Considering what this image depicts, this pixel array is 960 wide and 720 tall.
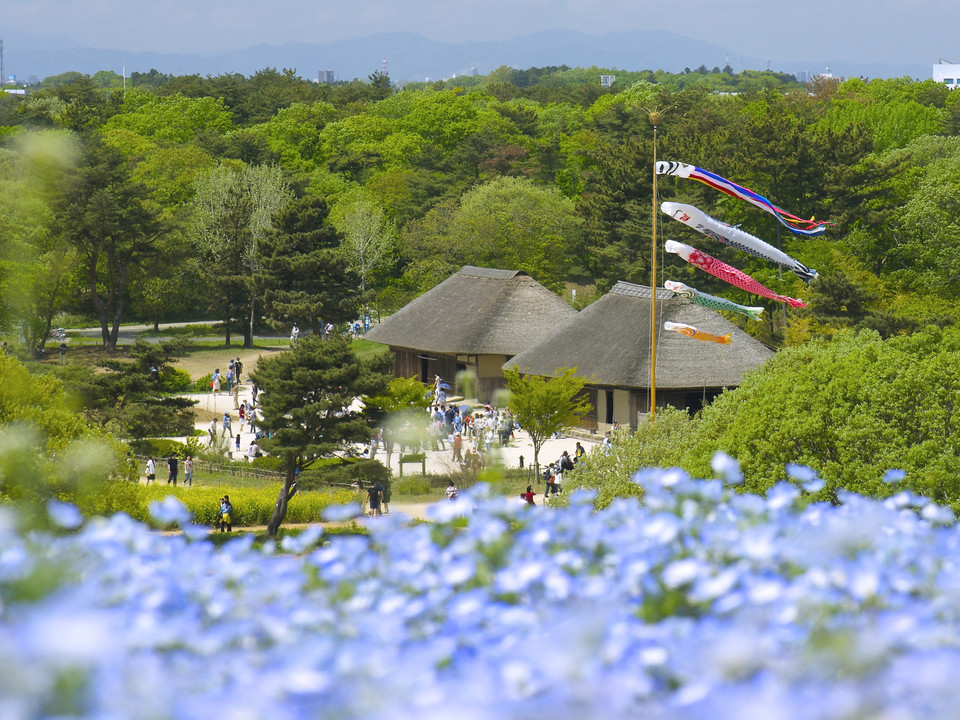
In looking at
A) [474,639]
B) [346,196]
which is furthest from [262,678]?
[346,196]

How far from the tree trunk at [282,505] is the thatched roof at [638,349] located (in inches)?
451

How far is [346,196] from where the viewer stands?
209 ft

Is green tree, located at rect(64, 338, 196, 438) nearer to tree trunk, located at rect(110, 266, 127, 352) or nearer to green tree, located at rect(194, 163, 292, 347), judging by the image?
green tree, located at rect(194, 163, 292, 347)

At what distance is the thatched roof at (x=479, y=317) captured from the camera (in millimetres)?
38531

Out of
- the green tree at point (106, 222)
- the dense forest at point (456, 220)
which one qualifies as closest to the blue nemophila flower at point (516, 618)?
the dense forest at point (456, 220)

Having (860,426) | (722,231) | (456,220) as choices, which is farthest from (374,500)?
(456,220)

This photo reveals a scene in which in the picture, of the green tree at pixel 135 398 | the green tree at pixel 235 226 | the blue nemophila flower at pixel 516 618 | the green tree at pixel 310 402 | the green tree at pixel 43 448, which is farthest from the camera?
the green tree at pixel 235 226

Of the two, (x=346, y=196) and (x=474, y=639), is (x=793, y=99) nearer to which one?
(x=346, y=196)

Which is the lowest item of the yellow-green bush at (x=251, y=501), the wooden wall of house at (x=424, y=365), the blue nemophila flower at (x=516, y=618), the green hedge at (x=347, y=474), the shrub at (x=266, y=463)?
the yellow-green bush at (x=251, y=501)

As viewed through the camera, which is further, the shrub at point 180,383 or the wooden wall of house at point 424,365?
the shrub at point 180,383

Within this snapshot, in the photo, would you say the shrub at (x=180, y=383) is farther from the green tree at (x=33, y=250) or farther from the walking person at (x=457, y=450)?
the walking person at (x=457, y=450)

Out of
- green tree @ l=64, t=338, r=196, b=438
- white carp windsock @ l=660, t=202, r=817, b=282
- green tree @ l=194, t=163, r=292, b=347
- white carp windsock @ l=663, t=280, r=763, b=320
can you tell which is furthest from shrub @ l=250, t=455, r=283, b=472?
green tree @ l=194, t=163, r=292, b=347

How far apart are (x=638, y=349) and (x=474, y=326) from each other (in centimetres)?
863

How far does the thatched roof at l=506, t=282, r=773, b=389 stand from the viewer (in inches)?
1235
